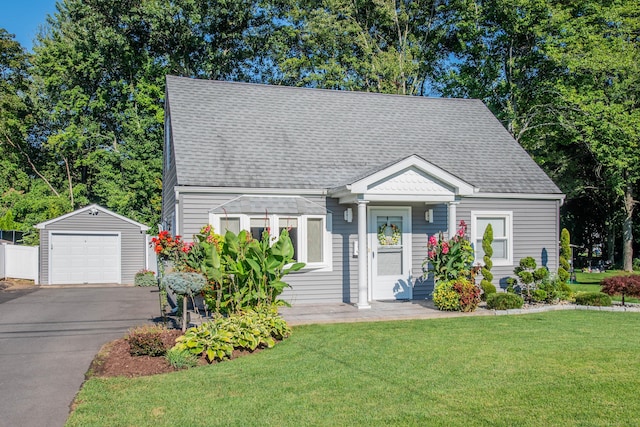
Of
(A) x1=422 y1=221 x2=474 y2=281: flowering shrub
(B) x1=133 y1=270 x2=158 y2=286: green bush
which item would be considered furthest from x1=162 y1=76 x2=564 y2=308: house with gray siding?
(B) x1=133 y1=270 x2=158 y2=286: green bush

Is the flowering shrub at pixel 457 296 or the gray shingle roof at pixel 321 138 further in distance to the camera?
the gray shingle roof at pixel 321 138

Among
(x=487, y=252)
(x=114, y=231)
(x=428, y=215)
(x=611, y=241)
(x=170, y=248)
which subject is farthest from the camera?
(x=611, y=241)

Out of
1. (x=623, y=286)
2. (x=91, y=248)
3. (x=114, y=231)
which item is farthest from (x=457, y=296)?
(x=91, y=248)

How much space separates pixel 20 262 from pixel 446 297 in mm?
18366

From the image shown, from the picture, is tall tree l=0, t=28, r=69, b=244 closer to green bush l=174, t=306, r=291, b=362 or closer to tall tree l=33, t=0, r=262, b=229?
tall tree l=33, t=0, r=262, b=229

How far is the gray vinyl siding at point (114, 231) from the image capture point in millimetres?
21375

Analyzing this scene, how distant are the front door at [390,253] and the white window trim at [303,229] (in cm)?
106

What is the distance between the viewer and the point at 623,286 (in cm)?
1364

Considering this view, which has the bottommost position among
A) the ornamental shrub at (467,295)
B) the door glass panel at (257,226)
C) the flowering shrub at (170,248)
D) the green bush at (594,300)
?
the green bush at (594,300)

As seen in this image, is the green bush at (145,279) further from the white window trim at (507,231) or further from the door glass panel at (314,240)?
the white window trim at (507,231)

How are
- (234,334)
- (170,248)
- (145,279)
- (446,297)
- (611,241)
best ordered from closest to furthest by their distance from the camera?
(234,334), (170,248), (446,297), (145,279), (611,241)

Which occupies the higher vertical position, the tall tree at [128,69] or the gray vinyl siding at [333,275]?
the tall tree at [128,69]

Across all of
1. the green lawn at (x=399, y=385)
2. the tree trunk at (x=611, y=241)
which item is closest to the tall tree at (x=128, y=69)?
the green lawn at (x=399, y=385)

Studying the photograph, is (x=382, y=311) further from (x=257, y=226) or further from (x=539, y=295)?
(x=539, y=295)
